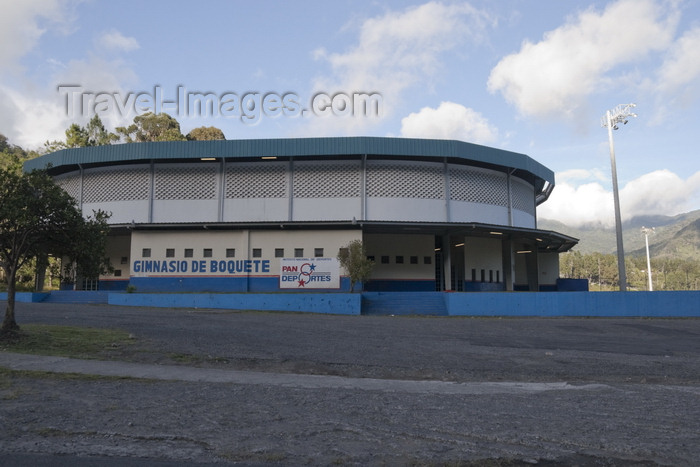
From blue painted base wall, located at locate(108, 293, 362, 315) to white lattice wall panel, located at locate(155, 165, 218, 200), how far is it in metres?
10.3

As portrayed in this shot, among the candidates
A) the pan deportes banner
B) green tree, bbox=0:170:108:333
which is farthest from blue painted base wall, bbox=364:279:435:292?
green tree, bbox=0:170:108:333

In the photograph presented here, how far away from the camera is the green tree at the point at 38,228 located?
12750 mm

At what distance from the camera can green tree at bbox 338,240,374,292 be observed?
3036 centimetres

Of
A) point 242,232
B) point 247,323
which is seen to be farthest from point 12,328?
point 242,232

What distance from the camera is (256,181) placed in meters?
35.3

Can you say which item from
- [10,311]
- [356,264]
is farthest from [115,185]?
[10,311]

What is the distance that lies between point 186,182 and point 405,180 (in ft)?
51.0

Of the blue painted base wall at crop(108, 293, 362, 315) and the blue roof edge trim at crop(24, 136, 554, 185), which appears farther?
the blue roof edge trim at crop(24, 136, 554, 185)

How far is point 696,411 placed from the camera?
7188mm

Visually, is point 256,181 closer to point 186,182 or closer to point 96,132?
point 186,182

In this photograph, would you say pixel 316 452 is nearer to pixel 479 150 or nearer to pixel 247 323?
pixel 247 323

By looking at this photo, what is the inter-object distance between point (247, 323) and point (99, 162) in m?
24.6

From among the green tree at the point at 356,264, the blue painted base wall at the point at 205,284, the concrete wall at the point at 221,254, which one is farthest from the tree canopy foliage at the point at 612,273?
the blue painted base wall at the point at 205,284

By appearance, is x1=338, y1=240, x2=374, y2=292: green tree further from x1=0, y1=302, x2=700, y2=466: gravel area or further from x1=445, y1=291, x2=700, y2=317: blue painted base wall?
x1=0, y1=302, x2=700, y2=466: gravel area
